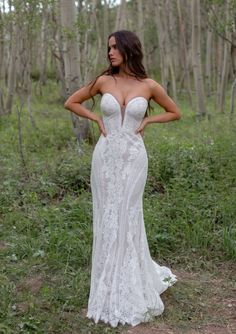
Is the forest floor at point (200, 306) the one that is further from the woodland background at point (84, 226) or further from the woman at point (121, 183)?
the woman at point (121, 183)

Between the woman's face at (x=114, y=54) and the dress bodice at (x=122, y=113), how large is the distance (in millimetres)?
239

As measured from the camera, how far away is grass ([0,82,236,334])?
4.43 meters

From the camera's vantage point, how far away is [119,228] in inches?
167

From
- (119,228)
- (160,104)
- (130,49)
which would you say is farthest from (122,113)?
(119,228)

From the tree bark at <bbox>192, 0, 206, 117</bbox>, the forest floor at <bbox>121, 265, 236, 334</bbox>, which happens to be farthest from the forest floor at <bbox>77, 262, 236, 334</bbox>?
the tree bark at <bbox>192, 0, 206, 117</bbox>

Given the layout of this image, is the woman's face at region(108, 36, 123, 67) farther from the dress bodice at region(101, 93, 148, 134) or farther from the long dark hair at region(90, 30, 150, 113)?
the dress bodice at region(101, 93, 148, 134)

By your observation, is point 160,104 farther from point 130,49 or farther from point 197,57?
point 197,57

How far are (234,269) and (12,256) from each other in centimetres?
212

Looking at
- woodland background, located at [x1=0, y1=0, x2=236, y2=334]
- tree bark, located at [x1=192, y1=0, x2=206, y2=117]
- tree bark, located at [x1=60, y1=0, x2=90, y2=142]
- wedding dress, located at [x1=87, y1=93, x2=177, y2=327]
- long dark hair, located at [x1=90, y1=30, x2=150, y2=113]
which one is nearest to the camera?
long dark hair, located at [x1=90, y1=30, x2=150, y2=113]

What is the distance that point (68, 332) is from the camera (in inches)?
161

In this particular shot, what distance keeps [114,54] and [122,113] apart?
427 millimetres

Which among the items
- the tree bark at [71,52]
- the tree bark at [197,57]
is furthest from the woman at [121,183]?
the tree bark at [197,57]

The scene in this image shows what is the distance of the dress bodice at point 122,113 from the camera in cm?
405

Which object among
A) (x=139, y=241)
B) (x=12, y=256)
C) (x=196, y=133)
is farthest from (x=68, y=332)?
(x=196, y=133)
